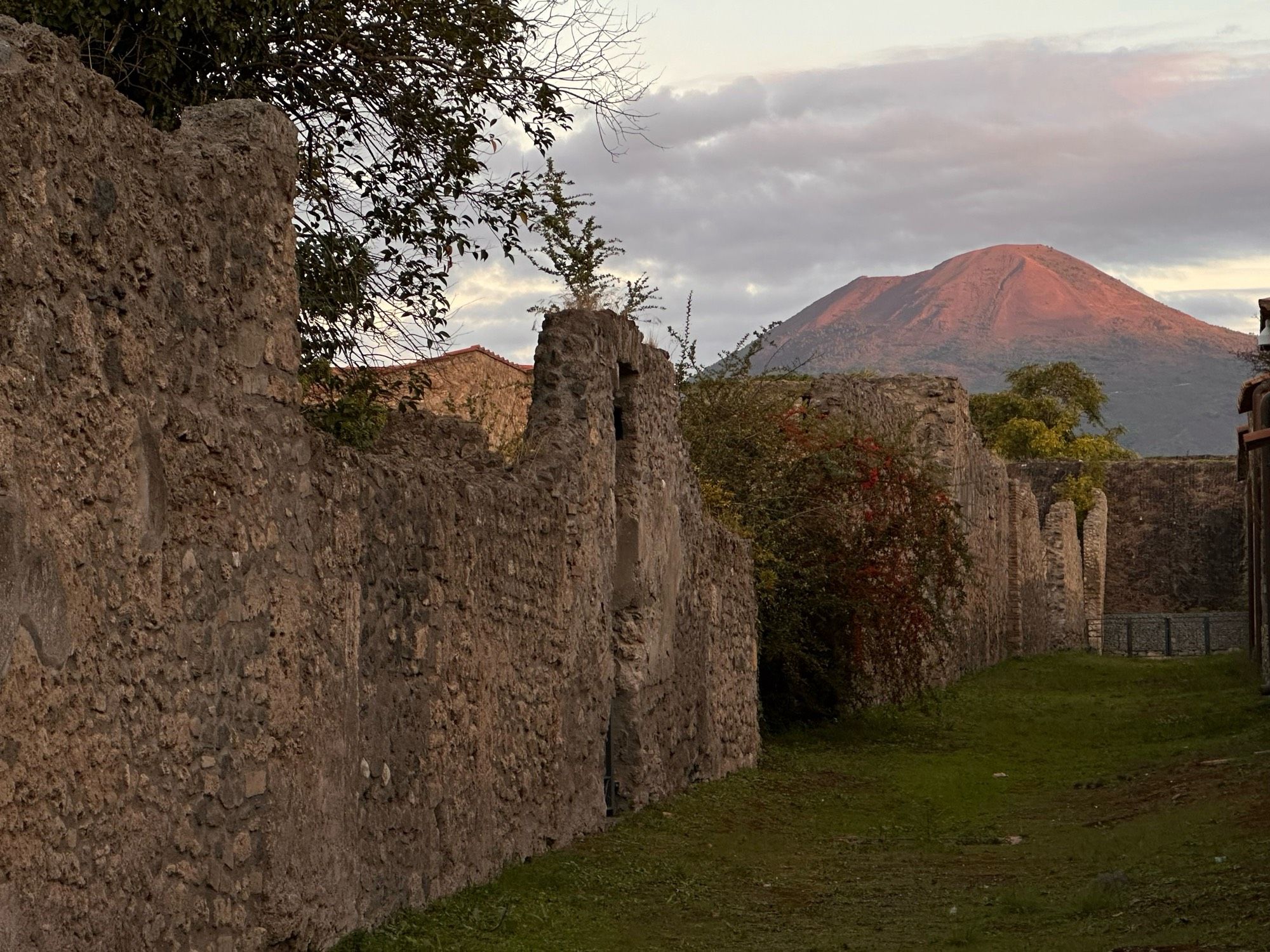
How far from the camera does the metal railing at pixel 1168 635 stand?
31359mm

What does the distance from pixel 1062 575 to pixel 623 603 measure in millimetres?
23832

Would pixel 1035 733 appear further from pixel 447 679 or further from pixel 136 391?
pixel 136 391

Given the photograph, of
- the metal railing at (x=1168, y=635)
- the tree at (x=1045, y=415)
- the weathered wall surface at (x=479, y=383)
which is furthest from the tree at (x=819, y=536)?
the tree at (x=1045, y=415)

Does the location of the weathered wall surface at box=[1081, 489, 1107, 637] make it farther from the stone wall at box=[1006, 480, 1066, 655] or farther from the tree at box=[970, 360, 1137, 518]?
the tree at box=[970, 360, 1137, 518]

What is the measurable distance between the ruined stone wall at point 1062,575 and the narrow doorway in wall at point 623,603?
23.0m

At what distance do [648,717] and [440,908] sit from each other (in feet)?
12.2

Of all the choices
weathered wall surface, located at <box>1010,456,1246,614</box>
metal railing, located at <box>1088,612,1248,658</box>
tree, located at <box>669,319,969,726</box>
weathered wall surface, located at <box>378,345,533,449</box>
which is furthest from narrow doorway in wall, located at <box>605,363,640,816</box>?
weathered wall surface, located at <box>1010,456,1246,614</box>

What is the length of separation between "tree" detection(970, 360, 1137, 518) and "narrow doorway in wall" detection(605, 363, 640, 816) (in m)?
39.0

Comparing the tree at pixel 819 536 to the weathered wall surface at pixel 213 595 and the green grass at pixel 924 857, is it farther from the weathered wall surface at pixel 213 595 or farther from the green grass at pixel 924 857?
the weathered wall surface at pixel 213 595

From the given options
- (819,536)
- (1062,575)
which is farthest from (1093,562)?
(819,536)

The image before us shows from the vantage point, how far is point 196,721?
5000 mm

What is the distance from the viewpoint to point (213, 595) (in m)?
5.14

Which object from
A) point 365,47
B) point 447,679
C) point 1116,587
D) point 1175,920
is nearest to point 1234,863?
point 1175,920

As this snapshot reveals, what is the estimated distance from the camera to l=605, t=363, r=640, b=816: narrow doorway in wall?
33.2 ft
